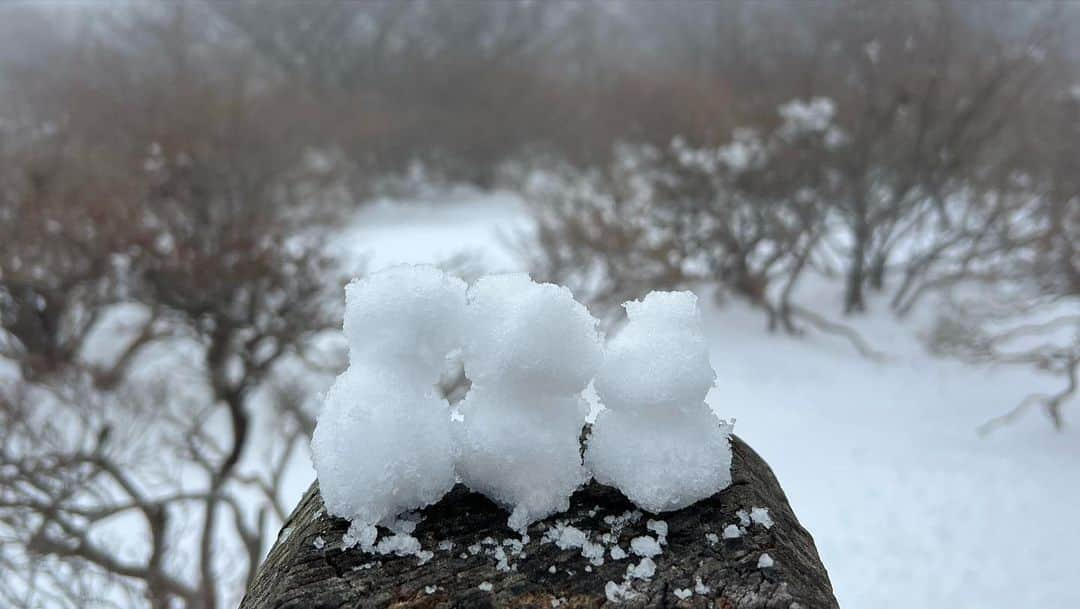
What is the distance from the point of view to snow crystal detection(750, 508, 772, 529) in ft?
4.92

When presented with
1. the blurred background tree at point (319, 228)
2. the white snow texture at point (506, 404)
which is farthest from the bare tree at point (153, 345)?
the white snow texture at point (506, 404)

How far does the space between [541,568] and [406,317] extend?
1.74 feet

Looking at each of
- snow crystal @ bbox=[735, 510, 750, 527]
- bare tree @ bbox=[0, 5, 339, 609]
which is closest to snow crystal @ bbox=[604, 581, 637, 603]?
snow crystal @ bbox=[735, 510, 750, 527]

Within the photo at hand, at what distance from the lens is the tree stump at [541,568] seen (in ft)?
4.35

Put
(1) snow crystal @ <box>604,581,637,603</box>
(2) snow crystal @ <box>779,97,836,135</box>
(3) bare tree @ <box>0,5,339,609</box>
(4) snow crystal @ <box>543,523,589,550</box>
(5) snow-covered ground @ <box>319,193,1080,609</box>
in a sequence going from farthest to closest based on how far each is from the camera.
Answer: (2) snow crystal @ <box>779,97,836,135</box> → (5) snow-covered ground @ <box>319,193,1080,609</box> → (3) bare tree @ <box>0,5,339,609</box> → (4) snow crystal @ <box>543,523,589,550</box> → (1) snow crystal @ <box>604,581,637,603</box>

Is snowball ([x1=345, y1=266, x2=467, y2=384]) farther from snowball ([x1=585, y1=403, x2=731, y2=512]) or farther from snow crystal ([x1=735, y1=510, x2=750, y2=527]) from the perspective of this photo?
snow crystal ([x1=735, y1=510, x2=750, y2=527])

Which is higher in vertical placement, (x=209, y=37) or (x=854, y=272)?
(x=209, y=37)

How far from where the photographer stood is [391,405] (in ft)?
A: 4.68

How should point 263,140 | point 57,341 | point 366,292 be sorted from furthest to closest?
1. point 263,140
2. point 57,341
3. point 366,292

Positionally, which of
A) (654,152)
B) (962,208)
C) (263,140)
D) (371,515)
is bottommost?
(371,515)

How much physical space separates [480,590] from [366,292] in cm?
59

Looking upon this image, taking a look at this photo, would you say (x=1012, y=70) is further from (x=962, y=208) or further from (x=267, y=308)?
(x=267, y=308)

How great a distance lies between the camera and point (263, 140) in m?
11.7

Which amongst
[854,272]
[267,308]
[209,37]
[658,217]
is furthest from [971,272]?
[209,37]
